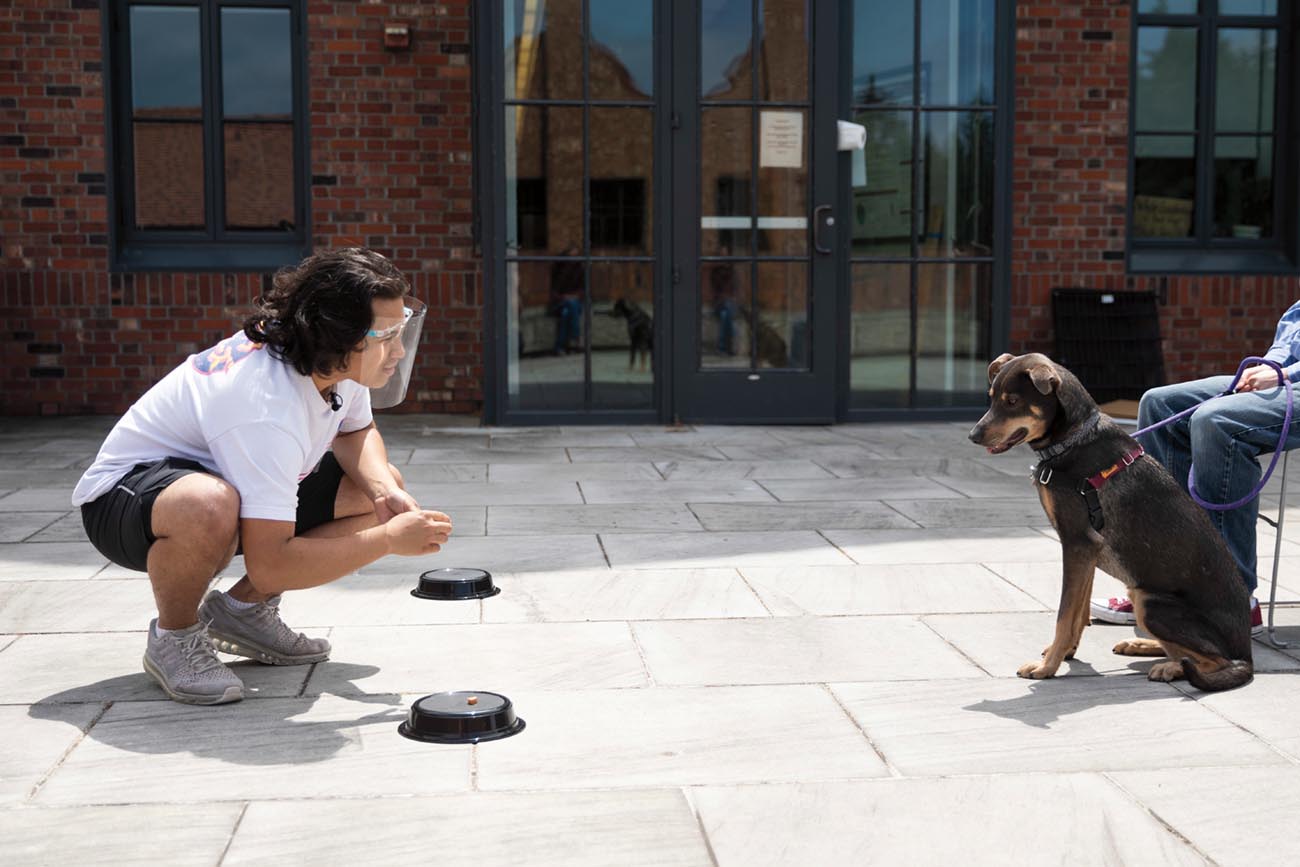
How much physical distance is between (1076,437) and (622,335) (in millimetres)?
5683

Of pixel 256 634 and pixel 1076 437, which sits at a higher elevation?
pixel 1076 437

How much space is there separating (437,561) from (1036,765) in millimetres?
2598

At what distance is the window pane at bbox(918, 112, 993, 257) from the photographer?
9.28 meters

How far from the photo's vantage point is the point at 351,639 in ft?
13.4

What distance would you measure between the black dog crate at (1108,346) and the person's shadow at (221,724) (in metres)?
7.08

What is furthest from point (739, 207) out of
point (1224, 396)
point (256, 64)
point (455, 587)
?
point (1224, 396)

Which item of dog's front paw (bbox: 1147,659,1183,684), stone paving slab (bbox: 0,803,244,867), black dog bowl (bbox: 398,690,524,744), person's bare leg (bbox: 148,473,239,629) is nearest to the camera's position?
stone paving slab (bbox: 0,803,244,867)

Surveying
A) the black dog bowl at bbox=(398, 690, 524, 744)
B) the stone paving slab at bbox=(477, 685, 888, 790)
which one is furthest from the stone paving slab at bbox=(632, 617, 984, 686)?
the black dog bowl at bbox=(398, 690, 524, 744)

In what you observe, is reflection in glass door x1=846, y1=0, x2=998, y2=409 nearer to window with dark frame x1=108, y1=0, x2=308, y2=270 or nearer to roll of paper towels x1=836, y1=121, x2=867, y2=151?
roll of paper towels x1=836, y1=121, x2=867, y2=151

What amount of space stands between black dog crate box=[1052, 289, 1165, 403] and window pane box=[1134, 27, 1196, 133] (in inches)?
55.3

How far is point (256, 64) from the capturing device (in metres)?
9.45

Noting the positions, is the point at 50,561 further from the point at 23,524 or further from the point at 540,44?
the point at 540,44

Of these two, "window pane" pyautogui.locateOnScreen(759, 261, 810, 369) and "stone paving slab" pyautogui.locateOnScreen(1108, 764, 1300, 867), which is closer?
"stone paving slab" pyautogui.locateOnScreen(1108, 764, 1300, 867)

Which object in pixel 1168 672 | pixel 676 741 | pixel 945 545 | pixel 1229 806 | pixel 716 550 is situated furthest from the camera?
pixel 945 545
